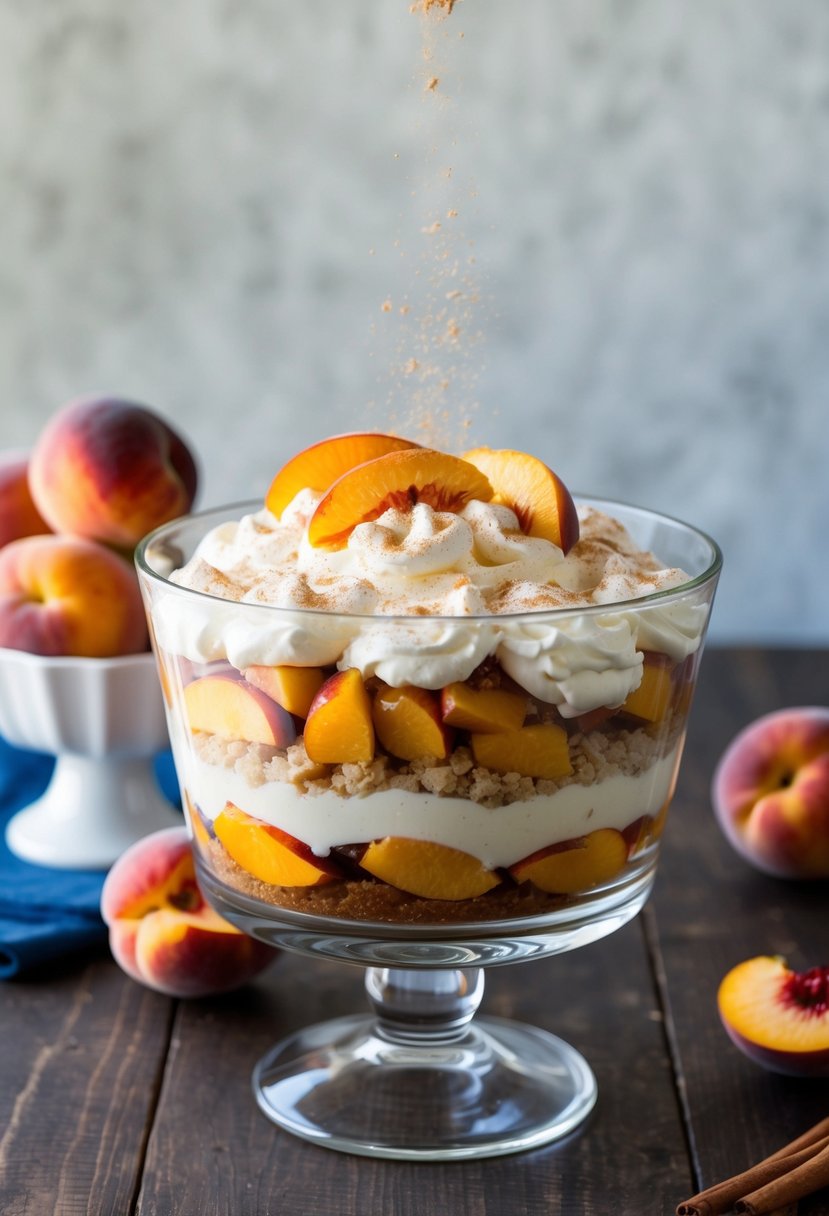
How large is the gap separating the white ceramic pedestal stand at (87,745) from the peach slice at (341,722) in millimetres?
631

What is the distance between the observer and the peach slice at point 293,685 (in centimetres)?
88

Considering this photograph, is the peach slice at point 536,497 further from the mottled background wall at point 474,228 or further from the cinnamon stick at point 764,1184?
the mottled background wall at point 474,228

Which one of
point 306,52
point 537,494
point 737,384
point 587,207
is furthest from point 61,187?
point 537,494

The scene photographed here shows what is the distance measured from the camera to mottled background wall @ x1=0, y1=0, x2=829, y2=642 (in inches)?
98.0

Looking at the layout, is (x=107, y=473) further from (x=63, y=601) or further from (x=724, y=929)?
(x=724, y=929)

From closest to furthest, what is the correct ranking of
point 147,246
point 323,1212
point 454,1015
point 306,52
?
point 323,1212, point 454,1015, point 306,52, point 147,246

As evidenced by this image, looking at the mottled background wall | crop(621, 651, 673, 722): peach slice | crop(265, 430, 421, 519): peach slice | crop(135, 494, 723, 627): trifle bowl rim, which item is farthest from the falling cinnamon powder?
the mottled background wall

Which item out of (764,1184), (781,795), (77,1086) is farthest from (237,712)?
(781,795)

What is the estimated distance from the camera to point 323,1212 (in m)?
0.94

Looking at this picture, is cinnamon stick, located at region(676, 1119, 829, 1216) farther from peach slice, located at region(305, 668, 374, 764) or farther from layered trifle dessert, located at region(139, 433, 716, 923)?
peach slice, located at region(305, 668, 374, 764)

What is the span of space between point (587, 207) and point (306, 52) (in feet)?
1.92

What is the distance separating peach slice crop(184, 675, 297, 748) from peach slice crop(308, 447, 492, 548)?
0.14m

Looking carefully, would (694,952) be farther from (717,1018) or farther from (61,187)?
(61,187)

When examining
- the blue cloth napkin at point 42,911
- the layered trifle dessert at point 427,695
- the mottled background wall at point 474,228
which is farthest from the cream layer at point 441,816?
the mottled background wall at point 474,228
